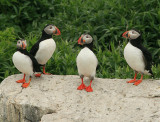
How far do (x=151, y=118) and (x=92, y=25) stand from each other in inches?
142

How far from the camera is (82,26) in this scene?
22.9 feet

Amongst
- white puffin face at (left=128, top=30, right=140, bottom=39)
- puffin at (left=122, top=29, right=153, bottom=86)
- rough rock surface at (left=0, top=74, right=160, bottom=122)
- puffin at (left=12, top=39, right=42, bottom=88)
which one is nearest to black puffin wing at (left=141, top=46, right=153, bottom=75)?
puffin at (left=122, top=29, right=153, bottom=86)

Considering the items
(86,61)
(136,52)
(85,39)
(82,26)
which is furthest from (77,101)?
(82,26)

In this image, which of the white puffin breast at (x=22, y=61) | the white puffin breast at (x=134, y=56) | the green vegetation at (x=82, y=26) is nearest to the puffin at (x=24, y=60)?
the white puffin breast at (x=22, y=61)

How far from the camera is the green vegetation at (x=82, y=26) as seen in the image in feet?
18.7

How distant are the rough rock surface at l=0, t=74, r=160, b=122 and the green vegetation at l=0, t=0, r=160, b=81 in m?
0.90

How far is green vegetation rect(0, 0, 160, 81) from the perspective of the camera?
5.71 meters

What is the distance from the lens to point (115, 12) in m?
6.91

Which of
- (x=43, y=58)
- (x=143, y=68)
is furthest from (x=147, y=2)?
(x=43, y=58)

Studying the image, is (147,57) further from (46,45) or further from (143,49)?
(46,45)

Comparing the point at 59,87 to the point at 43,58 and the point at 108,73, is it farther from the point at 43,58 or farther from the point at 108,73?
the point at 108,73

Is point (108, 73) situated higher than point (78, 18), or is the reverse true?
point (78, 18)

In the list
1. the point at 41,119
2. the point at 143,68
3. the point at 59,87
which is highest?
the point at 143,68

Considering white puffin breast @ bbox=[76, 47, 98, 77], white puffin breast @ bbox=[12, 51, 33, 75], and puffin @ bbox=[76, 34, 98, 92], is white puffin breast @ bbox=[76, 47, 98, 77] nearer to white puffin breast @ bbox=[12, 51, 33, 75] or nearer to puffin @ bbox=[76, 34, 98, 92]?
puffin @ bbox=[76, 34, 98, 92]
